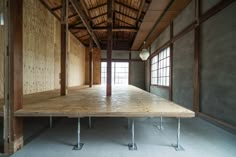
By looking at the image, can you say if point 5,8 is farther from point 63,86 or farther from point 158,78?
point 158,78

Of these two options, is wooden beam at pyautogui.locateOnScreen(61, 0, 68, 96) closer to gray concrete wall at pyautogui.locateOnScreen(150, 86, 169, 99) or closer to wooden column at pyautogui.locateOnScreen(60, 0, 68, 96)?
wooden column at pyautogui.locateOnScreen(60, 0, 68, 96)

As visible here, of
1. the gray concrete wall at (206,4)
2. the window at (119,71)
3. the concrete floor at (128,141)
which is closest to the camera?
the concrete floor at (128,141)

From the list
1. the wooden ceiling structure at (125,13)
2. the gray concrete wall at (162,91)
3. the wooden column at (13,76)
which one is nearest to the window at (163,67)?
the gray concrete wall at (162,91)

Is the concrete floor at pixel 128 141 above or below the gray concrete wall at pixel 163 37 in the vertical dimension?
below

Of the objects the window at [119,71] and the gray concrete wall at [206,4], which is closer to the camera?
the gray concrete wall at [206,4]

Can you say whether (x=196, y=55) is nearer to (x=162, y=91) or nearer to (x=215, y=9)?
(x=215, y=9)

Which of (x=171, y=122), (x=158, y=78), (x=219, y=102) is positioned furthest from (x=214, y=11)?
(x=158, y=78)

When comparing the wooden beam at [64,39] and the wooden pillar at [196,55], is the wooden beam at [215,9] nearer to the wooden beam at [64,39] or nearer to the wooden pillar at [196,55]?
→ the wooden pillar at [196,55]

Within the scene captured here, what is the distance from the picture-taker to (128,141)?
2.81 m

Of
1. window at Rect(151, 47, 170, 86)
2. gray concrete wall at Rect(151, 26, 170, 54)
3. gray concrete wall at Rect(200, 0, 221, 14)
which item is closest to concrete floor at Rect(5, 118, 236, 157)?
gray concrete wall at Rect(200, 0, 221, 14)

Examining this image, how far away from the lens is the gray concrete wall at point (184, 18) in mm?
4851

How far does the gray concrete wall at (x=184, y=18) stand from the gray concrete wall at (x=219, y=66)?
2.80 ft

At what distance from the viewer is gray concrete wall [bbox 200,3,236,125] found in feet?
10.4

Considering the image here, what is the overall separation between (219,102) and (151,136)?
5.62 ft
